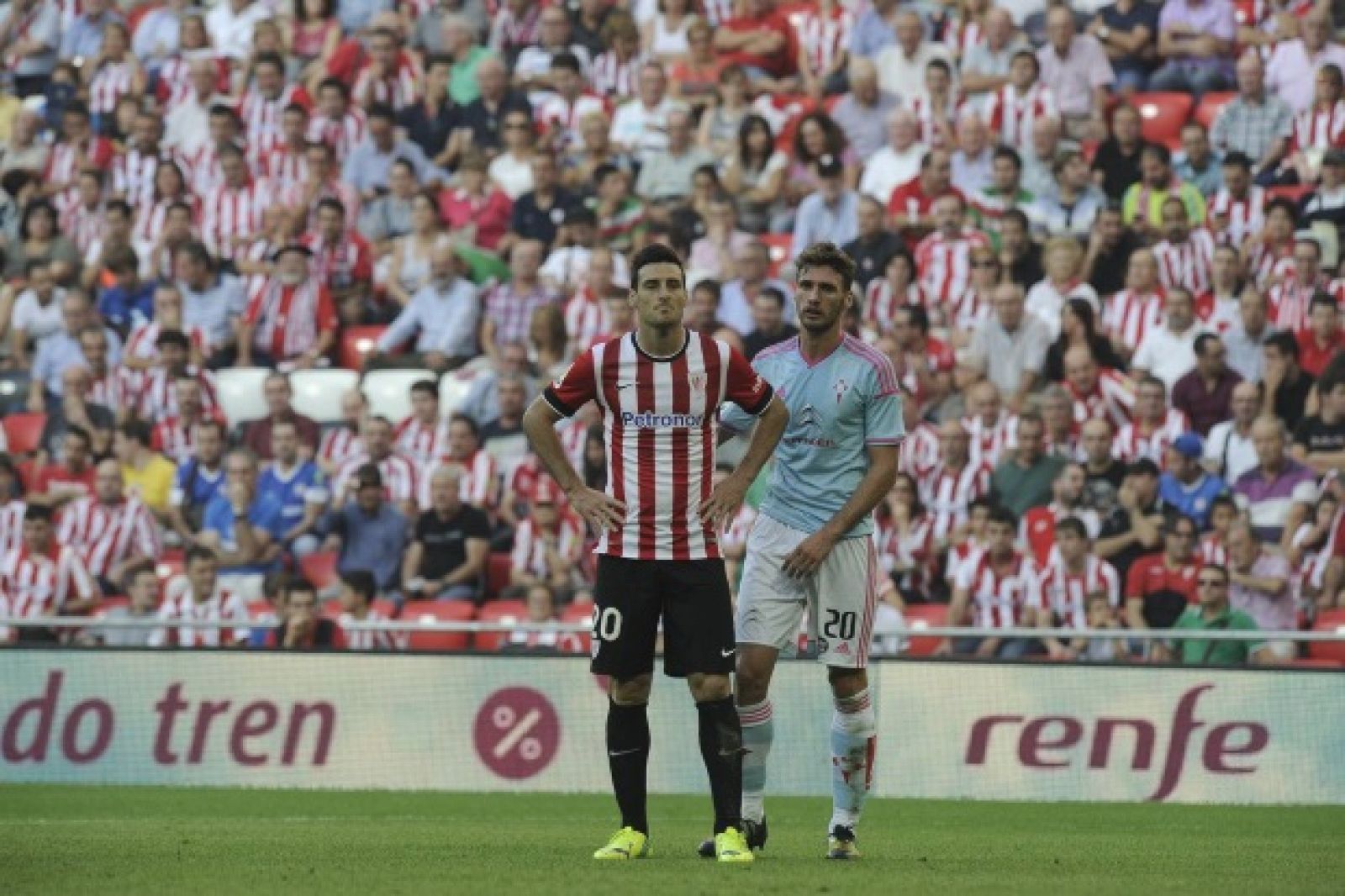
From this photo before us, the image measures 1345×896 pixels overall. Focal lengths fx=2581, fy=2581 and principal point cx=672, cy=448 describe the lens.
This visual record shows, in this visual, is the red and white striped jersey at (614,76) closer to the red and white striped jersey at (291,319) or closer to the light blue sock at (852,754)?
the red and white striped jersey at (291,319)

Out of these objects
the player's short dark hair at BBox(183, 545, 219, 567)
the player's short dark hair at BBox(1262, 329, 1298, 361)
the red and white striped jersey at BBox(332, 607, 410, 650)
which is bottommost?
the red and white striped jersey at BBox(332, 607, 410, 650)

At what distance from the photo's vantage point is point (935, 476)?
61.3 feet

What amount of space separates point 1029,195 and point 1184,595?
15.4ft

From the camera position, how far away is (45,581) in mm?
19609

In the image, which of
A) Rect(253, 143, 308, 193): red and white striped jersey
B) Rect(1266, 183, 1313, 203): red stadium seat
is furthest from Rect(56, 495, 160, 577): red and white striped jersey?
Rect(1266, 183, 1313, 203): red stadium seat

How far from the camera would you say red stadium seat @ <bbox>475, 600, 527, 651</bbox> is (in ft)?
59.9

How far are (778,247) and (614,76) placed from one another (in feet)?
10.3

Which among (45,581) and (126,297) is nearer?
(45,581)

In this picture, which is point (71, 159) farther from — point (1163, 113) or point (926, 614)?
point (926, 614)

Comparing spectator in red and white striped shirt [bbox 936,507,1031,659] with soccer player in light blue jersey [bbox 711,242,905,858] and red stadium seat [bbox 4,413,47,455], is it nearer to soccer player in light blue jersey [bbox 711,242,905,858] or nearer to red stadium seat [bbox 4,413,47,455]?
soccer player in light blue jersey [bbox 711,242,905,858]

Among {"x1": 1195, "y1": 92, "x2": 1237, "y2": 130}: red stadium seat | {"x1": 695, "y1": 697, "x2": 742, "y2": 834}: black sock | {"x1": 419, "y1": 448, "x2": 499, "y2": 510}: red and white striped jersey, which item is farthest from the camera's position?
{"x1": 1195, "y1": 92, "x2": 1237, "y2": 130}: red stadium seat

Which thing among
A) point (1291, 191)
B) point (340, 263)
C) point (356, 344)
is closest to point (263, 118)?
point (340, 263)

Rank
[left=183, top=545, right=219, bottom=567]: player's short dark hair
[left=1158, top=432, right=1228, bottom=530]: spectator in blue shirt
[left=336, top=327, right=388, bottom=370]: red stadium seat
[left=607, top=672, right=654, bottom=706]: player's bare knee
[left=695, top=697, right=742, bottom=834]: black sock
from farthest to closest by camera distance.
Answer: [left=336, top=327, right=388, bottom=370]: red stadium seat, [left=183, top=545, right=219, bottom=567]: player's short dark hair, [left=1158, top=432, right=1228, bottom=530]: spectator in blue shirt, [left=607, top=672, right=654, bottom=706]: player's bare knee, [left=695, top=697, right=742, bottom=834]: black sock

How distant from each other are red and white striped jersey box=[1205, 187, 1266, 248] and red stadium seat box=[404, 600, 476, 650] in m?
6.43
